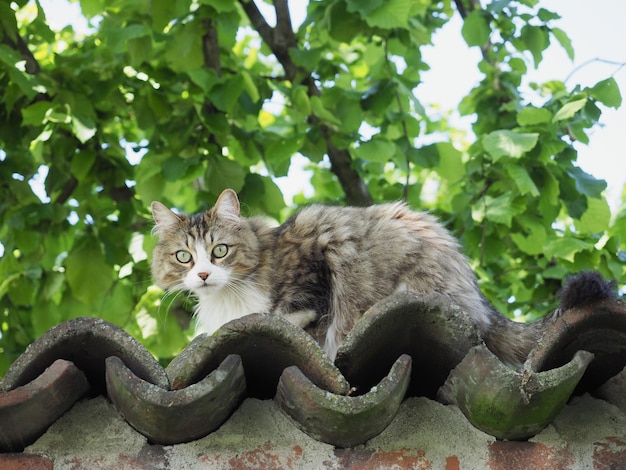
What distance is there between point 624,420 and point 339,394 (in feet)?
2.62

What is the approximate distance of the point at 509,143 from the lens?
473 centimetres

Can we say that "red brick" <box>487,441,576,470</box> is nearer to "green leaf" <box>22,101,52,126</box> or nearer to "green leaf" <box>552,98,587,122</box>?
"green leaf" <box>552,98,587,122</box>

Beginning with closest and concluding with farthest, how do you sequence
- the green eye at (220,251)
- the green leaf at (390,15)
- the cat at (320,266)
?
the cat at (320,266)
the green eye at (220,251)
the green leaf at (390,15)

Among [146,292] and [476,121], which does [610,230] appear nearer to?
[476,121]

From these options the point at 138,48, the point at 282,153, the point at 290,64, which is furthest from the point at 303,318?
the point at 290,64

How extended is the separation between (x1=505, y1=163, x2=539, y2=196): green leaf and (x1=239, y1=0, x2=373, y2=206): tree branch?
149 cm

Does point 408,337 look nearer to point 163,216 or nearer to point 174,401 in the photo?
point 174,401

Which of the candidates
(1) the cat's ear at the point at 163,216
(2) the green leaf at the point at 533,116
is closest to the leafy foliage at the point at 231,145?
(2) the green leaf at the point at 533,116

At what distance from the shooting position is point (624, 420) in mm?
2477

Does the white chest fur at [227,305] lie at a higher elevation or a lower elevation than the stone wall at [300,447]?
higher

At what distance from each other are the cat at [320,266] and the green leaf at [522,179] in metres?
1.21

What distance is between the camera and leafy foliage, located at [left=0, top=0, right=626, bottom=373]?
5160 mm

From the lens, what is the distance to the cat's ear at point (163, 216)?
4207mm

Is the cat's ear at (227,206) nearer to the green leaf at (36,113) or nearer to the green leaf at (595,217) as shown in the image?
the green leaf at (36,113)
